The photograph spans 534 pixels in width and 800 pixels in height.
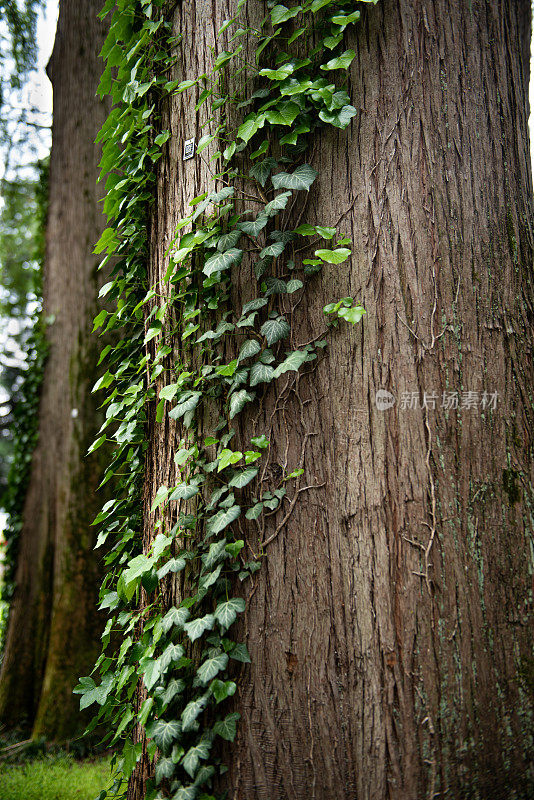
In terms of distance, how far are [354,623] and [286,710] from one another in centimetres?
35

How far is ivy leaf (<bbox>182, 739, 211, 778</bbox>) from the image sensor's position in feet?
5.26

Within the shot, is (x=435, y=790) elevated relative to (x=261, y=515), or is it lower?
lower

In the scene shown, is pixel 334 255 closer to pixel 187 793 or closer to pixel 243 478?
pixel 243 478

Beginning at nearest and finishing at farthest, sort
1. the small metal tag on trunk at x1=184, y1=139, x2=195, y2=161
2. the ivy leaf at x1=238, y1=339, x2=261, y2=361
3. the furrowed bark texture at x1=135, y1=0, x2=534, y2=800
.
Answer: the furrowed bark texture at x1=135, y1=0, x2=534, y2=800 → the ivy leaf at x1=238, y1=339, x2=261, y2=361 → the small metal tag on trunk at x1=184, y1=139, x2=195, y2=161

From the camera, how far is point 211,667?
5.41 ft

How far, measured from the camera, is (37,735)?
3.60 meters

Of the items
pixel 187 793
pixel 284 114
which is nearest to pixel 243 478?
pixel 187 793

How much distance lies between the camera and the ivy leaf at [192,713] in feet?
5.33

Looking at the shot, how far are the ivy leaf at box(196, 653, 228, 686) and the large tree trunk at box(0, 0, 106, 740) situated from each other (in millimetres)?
2412

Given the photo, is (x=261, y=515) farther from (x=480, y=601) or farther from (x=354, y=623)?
(x=480, y=601)

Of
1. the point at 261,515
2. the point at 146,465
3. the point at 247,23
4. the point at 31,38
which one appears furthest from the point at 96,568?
the point at 31,38

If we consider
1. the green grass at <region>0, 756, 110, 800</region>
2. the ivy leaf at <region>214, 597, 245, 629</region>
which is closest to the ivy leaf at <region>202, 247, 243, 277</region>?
the ivy leaf at <region>214, 597, 245, 629</region>

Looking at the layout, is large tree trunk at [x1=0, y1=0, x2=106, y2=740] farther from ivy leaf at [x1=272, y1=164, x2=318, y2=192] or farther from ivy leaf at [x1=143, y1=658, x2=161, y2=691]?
ivy leaf at [x1=272, y1=164, x2=318, y2=192]

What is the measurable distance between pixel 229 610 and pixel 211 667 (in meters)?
0.18
